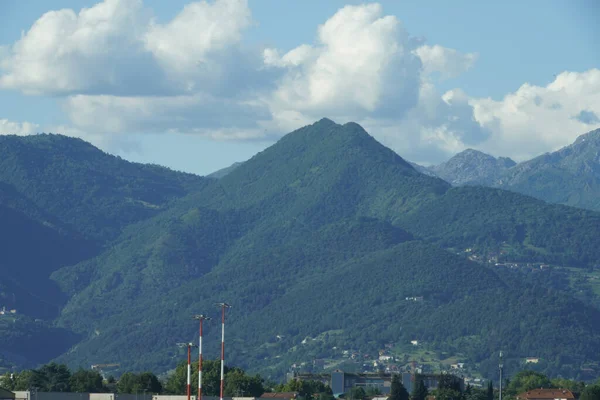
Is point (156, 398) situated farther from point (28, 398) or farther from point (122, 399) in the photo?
point (28, 398)

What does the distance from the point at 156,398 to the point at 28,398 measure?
2551 centimetres

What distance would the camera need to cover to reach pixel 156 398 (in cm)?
17450

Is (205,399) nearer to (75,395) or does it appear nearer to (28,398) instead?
(75,395)

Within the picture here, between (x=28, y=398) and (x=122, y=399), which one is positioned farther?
(x=122, y=399)

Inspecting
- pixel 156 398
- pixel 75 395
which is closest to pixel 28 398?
pixel 75 395

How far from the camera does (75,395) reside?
540 ft

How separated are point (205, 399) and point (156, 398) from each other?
6.00m

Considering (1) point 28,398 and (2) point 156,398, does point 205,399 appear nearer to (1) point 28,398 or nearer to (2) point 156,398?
(2) point 156,398

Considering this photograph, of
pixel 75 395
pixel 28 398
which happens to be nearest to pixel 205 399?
pixel 75 395

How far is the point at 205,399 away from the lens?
17438cm

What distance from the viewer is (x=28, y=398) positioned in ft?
498

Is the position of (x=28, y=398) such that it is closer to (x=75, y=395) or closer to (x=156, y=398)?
(x=75, y=395)

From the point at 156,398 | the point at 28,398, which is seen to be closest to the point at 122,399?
the point at 156,398
